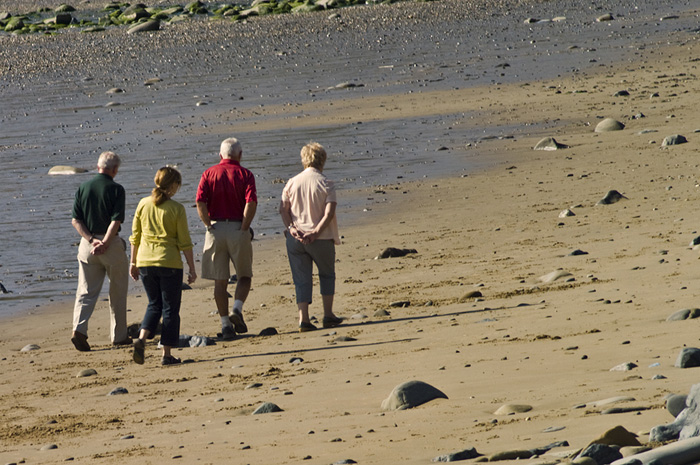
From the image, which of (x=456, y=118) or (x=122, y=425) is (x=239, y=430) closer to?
(x=122, y=425)

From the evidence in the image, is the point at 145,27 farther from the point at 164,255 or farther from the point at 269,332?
the point at 164,255

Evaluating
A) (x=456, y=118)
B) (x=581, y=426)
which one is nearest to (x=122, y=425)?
(x=581, y=426)

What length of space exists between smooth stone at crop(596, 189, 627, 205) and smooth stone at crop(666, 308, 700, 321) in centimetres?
554

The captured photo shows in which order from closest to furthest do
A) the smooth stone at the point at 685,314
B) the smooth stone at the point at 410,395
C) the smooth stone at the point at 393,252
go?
1. the smooth stone at the point at 410,395
2. the smooth stone at the point at 685,314
3. the smooth stone at the point at 393,252

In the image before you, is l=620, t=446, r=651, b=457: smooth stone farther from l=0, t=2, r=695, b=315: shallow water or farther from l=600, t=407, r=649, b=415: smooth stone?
l=0, t=2, r=695, b=315: shallow water

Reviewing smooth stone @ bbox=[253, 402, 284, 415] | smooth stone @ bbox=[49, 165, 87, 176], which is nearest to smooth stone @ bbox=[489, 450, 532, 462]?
smooth stone @ bbox=[253, 402, 284, 415]

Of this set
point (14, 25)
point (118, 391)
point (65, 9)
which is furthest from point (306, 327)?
point (65, 9)

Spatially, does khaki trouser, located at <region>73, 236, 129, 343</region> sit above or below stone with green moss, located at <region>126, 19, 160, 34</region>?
below

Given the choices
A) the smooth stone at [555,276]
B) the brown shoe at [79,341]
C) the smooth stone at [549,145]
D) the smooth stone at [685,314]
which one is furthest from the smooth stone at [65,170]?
the smooth stone at [685,314]

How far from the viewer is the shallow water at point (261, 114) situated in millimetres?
15297

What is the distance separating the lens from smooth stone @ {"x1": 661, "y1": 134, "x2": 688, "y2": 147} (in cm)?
1584

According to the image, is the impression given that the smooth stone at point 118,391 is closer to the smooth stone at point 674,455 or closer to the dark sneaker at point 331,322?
the dark sneaker at point 331,322

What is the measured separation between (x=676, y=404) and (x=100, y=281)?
577 centimetres

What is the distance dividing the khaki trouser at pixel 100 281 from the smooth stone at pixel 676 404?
18.0 ft
